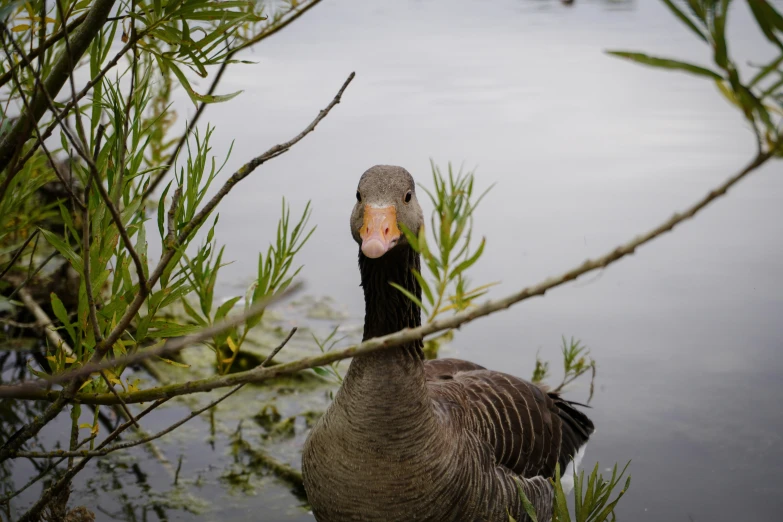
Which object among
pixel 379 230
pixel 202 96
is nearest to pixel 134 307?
pixel 202 96

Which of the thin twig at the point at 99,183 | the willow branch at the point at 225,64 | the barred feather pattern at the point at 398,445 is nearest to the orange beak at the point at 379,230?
the barred feather pattern at the point at 398,445

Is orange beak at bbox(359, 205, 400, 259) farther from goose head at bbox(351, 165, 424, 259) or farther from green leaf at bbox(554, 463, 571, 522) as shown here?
green leaf at bbox(554, 463, 571, 522)

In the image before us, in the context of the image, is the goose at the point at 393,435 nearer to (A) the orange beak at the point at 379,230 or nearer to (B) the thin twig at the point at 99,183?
(A) the orange beak at the point at 379,230

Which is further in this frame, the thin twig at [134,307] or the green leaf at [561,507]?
the green leaf at [561,507]

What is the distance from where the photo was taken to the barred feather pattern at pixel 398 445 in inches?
98.5

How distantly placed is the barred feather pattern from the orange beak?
31cm

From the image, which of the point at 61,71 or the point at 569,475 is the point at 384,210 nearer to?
the point at 61,71

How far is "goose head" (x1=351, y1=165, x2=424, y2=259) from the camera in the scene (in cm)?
217

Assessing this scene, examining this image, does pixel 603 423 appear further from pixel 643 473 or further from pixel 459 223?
pixel 459 223

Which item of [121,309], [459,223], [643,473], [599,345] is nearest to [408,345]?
[121,309]

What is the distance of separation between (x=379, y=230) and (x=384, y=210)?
12 centimetres

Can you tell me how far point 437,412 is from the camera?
2709 millimetres

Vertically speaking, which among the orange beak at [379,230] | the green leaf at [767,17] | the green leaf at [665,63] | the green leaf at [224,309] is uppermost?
the green leaf at [767,17]

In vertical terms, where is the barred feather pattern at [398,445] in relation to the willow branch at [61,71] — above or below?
below
